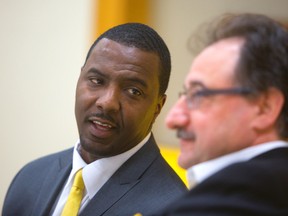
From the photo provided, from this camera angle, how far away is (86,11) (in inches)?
122

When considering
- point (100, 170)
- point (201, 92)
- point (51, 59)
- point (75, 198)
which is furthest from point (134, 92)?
point (51, 59)

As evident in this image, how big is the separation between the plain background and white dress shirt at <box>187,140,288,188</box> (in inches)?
82.7

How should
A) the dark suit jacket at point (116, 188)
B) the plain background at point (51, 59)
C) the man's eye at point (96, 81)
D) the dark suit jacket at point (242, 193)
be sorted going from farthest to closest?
the plain background at point (51, 59), the man's eye at point (96, 81), the dark suit jacket at point (116, 188), the dark suit jacket at point (242, 193)

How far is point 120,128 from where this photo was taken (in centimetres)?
163

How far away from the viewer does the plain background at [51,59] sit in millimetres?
3186

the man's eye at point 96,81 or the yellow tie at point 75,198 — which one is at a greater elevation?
the man's eye at point 96,81

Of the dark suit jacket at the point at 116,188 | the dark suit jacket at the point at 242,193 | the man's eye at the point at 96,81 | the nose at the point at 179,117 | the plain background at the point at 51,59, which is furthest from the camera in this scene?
the plain background at the point at 51,59

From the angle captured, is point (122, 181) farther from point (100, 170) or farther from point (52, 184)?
point (52, 184)

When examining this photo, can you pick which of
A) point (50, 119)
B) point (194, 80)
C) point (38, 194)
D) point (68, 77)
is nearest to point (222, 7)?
point (68, 77)

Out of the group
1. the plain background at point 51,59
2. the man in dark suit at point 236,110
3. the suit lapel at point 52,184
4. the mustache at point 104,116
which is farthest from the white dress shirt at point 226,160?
the plain background at point 51,59

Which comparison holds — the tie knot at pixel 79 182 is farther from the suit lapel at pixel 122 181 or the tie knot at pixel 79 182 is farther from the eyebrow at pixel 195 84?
the eyebrow at pixel 195 84

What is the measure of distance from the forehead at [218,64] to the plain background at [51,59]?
2.01m

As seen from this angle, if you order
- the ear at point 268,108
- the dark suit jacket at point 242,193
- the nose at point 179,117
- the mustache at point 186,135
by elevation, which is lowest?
the dark suit jacket at point 242,193

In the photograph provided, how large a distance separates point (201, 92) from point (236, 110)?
0.31 ft
